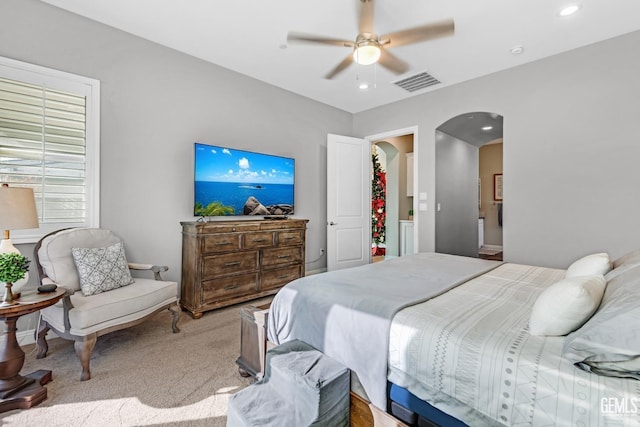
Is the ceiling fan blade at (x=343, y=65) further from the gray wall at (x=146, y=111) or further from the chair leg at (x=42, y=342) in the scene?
the chair leg at (x=42, y=342)

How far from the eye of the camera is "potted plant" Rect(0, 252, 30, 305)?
5.81ft

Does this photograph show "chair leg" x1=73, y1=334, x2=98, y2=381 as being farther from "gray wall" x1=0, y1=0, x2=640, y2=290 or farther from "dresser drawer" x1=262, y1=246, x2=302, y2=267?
"dresser drawer" x1=262, y1=246, x2=302, y2=267

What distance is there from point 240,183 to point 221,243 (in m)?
0.92

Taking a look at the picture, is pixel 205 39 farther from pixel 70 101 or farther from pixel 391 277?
pixel 391 277

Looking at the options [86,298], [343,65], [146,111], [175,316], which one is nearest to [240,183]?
[146,111]

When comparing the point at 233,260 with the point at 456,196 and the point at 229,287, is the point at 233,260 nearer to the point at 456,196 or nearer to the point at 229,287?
the point at 229,287

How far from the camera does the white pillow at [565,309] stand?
3.77 feet

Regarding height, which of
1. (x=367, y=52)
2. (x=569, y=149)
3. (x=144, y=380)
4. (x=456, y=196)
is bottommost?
(x=144, y=380)

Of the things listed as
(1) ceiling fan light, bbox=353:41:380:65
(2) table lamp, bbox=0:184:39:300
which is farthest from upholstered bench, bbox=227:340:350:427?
(1) ceiling fan light, bbox=353:41:380:65

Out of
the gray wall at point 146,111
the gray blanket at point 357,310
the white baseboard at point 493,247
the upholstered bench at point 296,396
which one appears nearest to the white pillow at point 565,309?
the gray blanket at point 357,310

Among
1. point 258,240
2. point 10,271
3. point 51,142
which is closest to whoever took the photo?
point 10,271

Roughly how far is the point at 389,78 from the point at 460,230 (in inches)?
117

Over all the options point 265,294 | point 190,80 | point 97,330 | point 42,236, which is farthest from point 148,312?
point 190,80

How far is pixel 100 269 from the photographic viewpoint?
2463 millimetres
